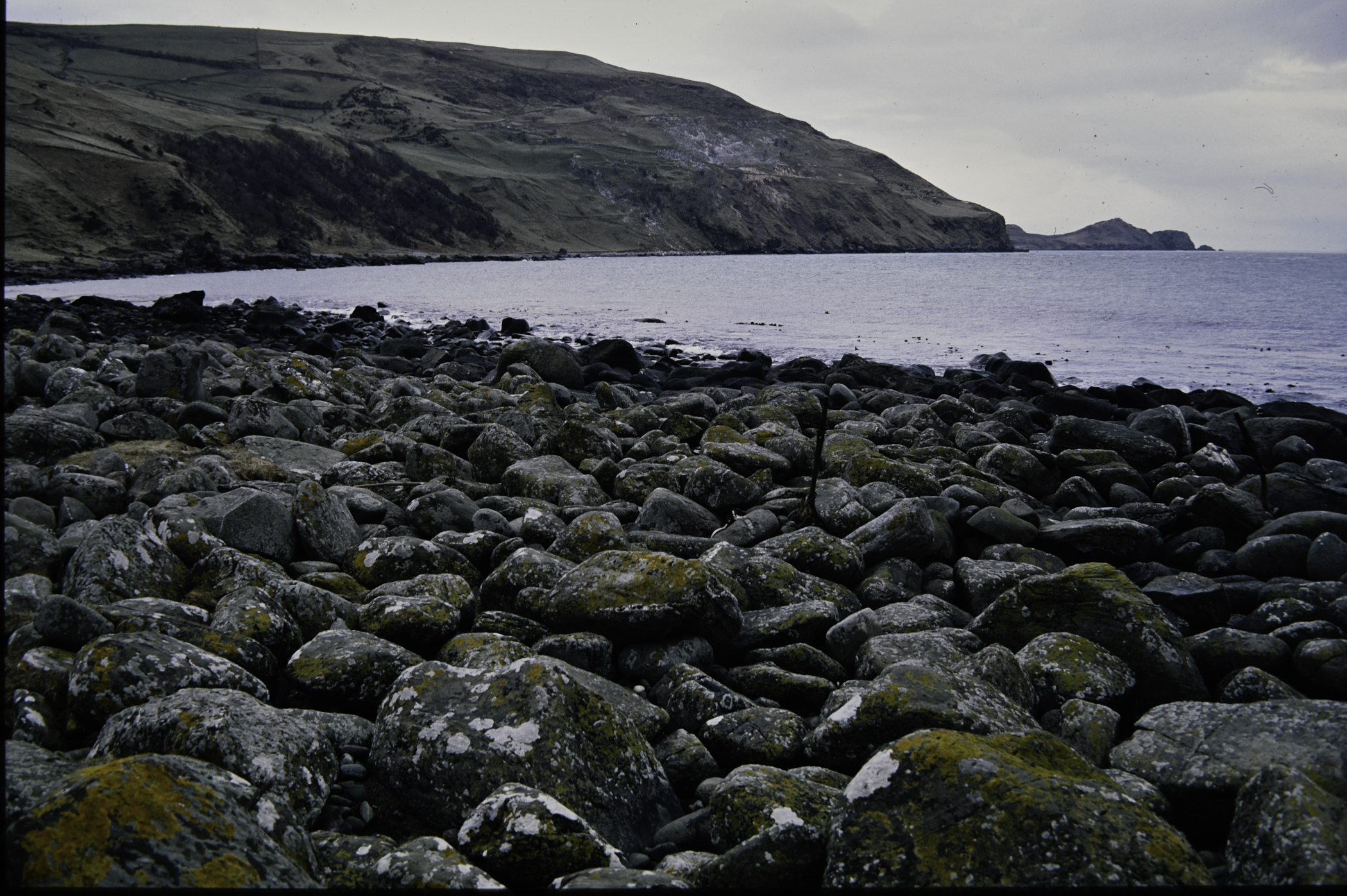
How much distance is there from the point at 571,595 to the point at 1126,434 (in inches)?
331

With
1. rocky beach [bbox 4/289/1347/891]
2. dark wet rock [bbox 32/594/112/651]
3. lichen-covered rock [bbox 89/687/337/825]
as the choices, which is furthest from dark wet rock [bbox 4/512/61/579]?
lichen-covered rock [bbox 89/687/337/825]

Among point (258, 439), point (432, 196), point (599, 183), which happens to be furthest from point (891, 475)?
point (599, 183)

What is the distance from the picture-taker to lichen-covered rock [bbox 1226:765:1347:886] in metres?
2.60

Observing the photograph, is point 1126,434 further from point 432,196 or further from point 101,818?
point 432,196

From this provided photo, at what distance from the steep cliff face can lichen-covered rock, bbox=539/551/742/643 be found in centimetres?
5616

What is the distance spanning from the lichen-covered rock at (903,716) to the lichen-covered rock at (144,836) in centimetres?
213

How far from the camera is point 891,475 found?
7.94 m

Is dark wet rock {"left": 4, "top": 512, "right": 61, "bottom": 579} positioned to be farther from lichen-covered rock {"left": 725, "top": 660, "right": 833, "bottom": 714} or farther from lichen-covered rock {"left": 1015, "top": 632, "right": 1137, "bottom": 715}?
lichen-covered rock {"left": 1015, "top": 632, "right": 1137, "bottom": 715}

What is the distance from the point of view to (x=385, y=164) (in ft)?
352

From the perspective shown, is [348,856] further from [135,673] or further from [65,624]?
[65,624]

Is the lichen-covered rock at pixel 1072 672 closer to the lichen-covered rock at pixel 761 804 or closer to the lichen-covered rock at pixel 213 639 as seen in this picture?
the lichen-covered rock at pixel 761 804

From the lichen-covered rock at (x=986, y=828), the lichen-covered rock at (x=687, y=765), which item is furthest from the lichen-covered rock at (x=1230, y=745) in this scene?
the lichen-covered rock at (x=687, y=765)

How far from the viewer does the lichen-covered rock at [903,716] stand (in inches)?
139

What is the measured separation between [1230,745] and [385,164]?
386ft
